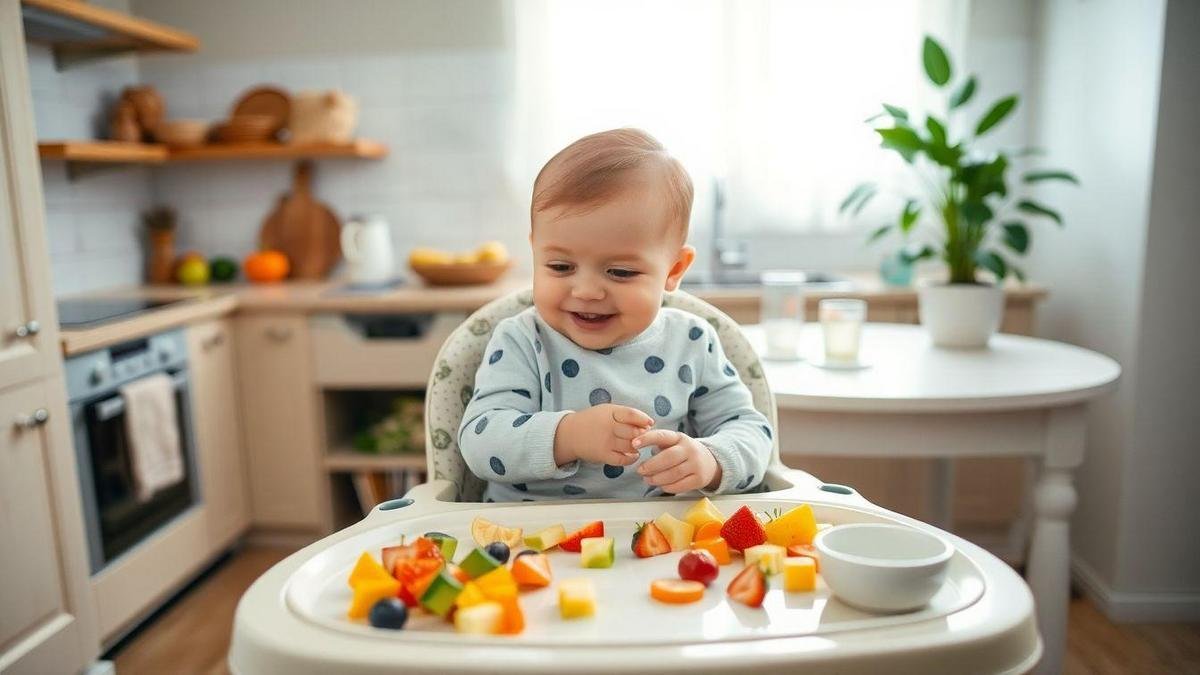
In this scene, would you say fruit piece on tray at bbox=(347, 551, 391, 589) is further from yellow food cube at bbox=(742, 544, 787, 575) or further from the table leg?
the table leg

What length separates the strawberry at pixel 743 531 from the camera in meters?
0.91

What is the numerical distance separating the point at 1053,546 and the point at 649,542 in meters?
1.14

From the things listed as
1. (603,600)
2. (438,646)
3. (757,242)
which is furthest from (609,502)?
(757,242)

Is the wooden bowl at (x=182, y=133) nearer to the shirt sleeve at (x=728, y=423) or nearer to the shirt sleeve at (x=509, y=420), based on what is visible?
the shirt sleeve at (x=509, y=420)

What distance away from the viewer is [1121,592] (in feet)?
7.89

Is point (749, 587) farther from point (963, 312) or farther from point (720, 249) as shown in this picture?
point (720, 249)

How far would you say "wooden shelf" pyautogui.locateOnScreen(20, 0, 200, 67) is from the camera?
2.33m

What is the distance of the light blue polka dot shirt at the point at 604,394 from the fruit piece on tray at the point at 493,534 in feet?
0.47

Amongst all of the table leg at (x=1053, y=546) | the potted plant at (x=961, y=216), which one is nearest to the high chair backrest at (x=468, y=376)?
the table leg at (x=1053, y=546)

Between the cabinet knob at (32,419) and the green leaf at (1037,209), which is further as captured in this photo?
the green leaf at (1037,209)

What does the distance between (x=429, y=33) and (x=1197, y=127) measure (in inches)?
92.7

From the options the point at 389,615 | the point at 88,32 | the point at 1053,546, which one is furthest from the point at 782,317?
the point at 88,32

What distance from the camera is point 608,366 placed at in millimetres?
1225

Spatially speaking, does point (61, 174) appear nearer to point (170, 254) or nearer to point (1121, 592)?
point (170, 254)
